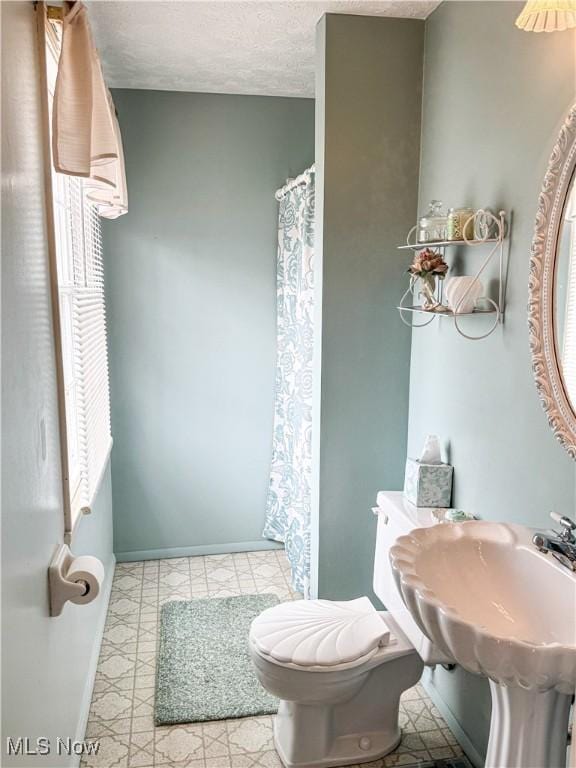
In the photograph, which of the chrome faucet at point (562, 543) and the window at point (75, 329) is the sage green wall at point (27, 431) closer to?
the window at point (75, 329)

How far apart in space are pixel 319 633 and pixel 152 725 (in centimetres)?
73

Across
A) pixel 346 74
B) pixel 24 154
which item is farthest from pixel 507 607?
pixel 346 74

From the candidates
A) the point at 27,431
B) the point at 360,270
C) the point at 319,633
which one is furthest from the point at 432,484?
the point at 27,431

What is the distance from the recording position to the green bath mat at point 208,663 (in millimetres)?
2398

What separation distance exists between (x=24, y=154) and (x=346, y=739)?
1980 mm

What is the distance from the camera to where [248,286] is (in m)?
3.53

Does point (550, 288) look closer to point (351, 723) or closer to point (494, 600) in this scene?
point (494, 600)

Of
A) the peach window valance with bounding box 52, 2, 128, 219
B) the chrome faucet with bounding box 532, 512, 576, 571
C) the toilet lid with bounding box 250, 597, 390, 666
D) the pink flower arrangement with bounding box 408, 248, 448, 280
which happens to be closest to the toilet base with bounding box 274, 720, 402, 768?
the toilet lid with bounding box 250, 597, 390, 666

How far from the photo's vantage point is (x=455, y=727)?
229 cm

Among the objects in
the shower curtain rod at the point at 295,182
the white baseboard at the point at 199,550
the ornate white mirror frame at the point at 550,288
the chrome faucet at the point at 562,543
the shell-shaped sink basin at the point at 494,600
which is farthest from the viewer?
the white baseboard at the point at 199,550

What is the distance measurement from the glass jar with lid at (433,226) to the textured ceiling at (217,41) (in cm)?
75

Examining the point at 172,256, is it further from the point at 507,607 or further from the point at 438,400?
the point at 507,607

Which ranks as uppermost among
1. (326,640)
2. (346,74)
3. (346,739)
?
(346,74)

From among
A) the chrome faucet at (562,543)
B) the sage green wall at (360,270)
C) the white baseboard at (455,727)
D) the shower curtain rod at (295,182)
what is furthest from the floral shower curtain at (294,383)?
the chrome faucet at (562,543)
